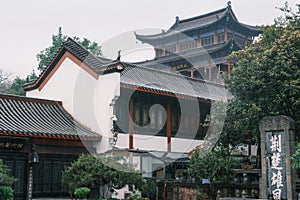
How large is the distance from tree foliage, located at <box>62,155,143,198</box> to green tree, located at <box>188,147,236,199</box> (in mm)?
1901

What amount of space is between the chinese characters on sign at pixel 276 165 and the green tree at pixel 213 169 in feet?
6.98

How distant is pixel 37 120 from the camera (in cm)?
1797

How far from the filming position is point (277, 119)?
1227cm

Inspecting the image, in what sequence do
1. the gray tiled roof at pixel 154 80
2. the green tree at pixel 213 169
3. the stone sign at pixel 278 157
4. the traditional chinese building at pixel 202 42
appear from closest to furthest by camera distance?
the stone sign at pixel 278 157, the green tree at pixel 213 169, the gray tiled roof at pixel 154 80, the traditional chinese building at pixel 202 42

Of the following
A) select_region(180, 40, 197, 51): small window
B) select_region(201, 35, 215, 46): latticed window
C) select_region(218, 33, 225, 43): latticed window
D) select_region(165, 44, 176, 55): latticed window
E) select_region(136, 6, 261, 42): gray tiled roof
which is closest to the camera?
select_region(136, 6, 261, 42): gray tiled roof

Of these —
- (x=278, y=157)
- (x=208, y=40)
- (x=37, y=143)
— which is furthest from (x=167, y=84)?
(x=208, y=40)

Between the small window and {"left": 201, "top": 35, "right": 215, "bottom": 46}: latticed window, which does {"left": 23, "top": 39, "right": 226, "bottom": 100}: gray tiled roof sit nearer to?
{"left": 201, "top": 35, "right": 215, "bottom": 46}: latticed window

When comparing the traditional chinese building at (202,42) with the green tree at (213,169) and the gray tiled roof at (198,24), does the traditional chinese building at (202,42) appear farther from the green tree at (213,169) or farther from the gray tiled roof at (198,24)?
the green tree at (213,169)

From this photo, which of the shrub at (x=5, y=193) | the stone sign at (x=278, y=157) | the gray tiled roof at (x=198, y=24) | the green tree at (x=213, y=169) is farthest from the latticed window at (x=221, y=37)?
the shrub at (x=5, y=193)

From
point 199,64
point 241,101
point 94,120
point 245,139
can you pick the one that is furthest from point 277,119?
point 199,64

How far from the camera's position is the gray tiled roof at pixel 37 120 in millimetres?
16266

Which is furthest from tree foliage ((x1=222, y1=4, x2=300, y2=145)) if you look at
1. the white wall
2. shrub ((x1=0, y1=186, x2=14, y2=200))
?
shrub ((x1=0, y1=186, x2=14, y2=200))

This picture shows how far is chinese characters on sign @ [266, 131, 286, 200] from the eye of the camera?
39.1ft

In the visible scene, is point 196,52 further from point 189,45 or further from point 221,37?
point 221,37
